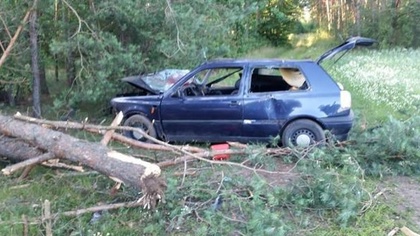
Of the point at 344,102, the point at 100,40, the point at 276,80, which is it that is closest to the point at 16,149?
the point at 100,40

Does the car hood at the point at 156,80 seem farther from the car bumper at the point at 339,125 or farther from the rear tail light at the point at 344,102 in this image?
the rear tail light at the point at 344,102

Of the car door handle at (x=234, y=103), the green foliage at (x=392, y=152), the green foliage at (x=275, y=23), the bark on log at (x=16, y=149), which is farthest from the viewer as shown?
the green foliage at (x=275, y=23)

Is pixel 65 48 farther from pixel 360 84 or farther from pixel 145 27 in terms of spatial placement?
→ pixel 360 84

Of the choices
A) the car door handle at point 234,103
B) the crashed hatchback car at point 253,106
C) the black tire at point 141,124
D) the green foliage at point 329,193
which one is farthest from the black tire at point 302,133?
the black tire at point 141,124

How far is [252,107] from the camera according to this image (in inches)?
309

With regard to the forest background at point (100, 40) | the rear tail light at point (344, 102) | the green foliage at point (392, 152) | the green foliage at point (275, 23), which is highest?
the forest background at point (100, 40)

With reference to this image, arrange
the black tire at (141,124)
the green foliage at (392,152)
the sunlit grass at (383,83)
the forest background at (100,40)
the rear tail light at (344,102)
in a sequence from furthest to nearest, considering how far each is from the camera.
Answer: the sunlit grass at (383,83) → the forest background at (100,40) → the black tire at (141,124) → the rear tail light at (344,102) → the green foliage at (392,152)

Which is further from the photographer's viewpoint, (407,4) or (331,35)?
(331,35)

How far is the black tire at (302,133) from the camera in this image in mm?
7691

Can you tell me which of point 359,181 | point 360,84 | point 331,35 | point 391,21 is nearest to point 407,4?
point 391,21

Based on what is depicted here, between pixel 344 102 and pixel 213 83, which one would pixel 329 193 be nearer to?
pixel 344 102

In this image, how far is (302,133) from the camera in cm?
776

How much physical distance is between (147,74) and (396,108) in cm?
511

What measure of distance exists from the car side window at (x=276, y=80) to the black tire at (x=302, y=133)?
0.55 meters
